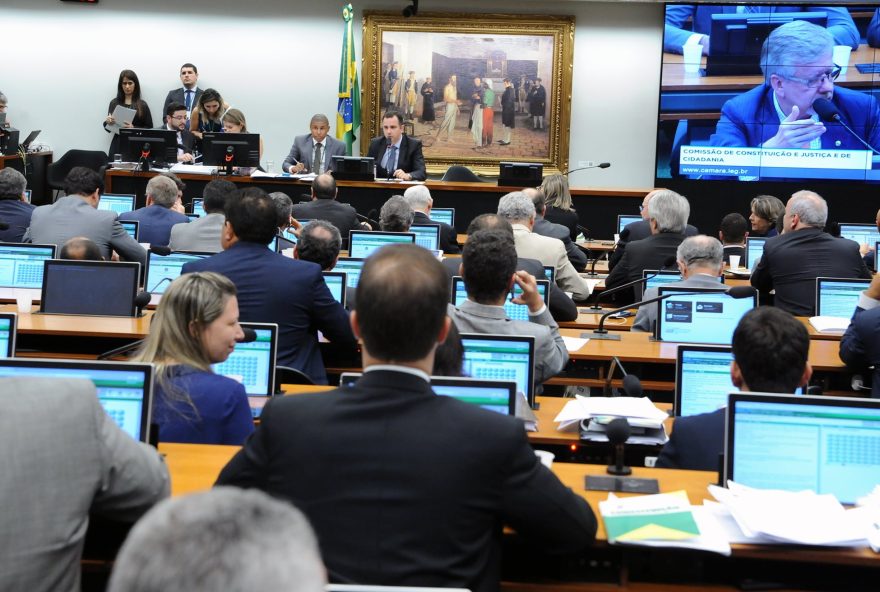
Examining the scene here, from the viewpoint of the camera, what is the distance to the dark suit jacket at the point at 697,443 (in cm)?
312

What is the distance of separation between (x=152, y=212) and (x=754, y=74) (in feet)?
25.2

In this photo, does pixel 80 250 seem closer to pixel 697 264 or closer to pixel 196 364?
pixel 196 364

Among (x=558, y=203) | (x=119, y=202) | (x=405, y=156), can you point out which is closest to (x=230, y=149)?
(x=119, y=202)

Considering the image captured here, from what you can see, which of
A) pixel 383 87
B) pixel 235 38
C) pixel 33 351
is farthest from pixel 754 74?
pixel 33 351

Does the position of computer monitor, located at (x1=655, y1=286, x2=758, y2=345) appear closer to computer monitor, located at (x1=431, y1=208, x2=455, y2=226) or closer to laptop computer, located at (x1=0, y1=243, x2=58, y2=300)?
laptop computer, located at (x1=0, y1=243, x2=58, y2=300)

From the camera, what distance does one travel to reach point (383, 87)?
43.8 ft

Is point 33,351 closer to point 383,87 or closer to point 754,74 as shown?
point 383,87

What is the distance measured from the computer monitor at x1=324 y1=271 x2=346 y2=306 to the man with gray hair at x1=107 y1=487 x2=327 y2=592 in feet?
14.7

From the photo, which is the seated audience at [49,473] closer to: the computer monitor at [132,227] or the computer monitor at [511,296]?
the computer monitor at [511,296]

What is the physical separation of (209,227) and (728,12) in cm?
791

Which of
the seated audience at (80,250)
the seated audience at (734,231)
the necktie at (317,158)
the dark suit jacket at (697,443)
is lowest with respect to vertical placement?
the dark suit jacket at (697,443)

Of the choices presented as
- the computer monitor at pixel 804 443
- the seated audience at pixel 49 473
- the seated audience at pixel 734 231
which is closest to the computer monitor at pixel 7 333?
the seated audience at pixel 49 473

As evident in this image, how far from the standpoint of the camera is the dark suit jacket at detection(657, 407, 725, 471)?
3119 mm

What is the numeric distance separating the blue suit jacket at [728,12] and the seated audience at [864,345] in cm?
845
